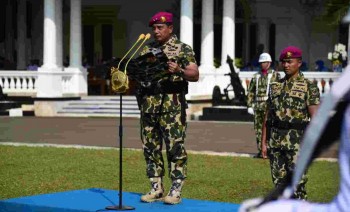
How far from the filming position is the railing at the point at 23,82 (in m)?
29.7

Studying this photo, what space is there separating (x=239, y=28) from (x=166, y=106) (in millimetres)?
25278

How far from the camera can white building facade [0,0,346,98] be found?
28781mm

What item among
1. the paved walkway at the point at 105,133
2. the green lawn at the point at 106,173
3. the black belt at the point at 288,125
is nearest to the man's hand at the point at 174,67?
the black belt at the point at 288,125

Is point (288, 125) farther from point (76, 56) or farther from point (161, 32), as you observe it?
point (76, 56)

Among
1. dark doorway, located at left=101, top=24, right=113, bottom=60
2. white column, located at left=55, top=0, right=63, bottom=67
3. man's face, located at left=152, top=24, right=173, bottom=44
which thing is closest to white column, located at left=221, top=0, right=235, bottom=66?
white column, located at left=55, top=0, right=63, bottom=67

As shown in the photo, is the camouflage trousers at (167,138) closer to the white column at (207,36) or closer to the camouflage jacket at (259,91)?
the camouflage jacket at (259,91)

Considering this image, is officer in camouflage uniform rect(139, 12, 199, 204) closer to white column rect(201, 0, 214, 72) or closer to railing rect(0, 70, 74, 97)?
white column rect(201, 0, 214, 72)

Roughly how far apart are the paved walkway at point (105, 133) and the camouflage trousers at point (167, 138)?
872 centimetres

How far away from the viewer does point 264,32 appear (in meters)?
32.5

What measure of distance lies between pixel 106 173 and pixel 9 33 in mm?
23151

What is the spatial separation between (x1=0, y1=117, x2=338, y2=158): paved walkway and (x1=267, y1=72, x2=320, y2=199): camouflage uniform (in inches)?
335

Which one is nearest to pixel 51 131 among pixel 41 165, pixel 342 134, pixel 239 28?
pixel 41 165

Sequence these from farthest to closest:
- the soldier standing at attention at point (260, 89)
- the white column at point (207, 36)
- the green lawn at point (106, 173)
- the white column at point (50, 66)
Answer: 1. the white column at point (50, 66)
2. the white column at point (207, 36)
3. the soldier standing at attention at point (260, 89)
4. the green lawn at point (106, 173)

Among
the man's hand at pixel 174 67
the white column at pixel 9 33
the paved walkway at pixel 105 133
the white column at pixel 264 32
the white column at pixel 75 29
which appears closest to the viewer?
the man's hand at pixel 174 67
